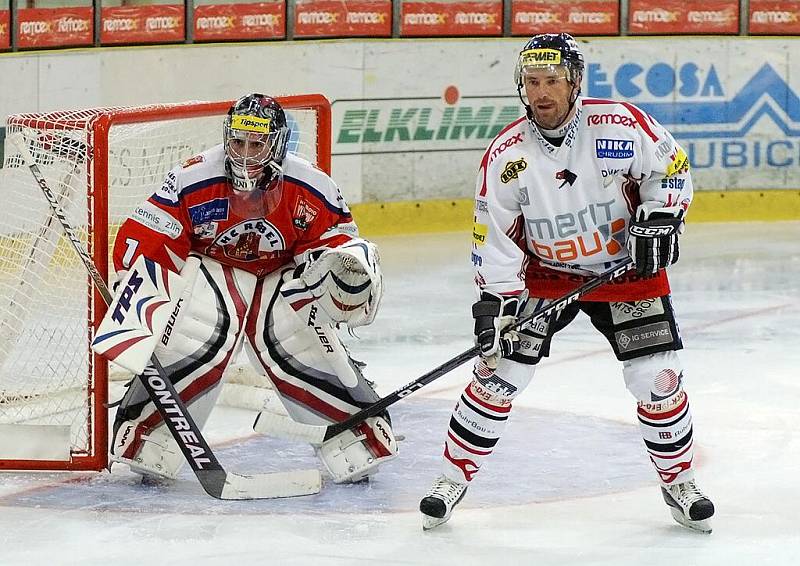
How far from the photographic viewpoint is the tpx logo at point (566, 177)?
11.4 feet

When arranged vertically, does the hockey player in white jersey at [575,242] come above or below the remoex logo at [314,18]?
below

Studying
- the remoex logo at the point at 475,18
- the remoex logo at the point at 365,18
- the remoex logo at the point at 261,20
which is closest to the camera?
the remoex logo at the point at 261,20

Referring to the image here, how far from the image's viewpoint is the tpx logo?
3467 millimetres

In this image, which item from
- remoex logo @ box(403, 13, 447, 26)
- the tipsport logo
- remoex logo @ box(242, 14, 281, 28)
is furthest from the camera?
the tipsport logo

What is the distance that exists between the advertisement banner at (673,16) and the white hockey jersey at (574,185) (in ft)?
17.8

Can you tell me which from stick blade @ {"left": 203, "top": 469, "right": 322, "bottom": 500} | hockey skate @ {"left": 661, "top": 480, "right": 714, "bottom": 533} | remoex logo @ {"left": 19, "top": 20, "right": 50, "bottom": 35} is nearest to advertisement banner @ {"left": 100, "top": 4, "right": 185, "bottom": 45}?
remoex logo @ {"left": 19, "top": 20, "right": 50, "bottom": 35}

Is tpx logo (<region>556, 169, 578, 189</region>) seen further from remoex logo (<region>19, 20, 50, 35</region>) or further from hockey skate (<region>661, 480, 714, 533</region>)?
remoex logo (<region>19, 20, 50, 35</region>)

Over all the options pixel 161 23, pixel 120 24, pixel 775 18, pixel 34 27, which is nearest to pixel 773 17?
pixel 775 18

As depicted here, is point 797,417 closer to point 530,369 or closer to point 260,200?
point 530,369

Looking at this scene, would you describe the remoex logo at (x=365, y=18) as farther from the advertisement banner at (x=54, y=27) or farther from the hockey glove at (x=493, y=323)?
the hockey glove at (x=493, y=323)

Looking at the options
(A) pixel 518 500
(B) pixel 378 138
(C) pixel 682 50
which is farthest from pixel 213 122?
(C) pixel 682 50

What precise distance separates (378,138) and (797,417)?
12.4 ft

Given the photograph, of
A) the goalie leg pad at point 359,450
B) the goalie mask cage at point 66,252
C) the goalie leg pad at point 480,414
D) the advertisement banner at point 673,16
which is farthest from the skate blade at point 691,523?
the advertisement banner at point 673,16

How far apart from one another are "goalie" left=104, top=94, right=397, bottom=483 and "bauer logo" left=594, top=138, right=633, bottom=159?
66 centimetres
